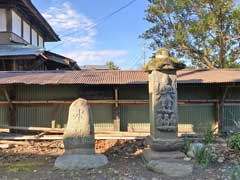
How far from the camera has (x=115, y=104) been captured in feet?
42.8

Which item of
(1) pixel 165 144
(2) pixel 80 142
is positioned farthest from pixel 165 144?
(2) pixel 80 142

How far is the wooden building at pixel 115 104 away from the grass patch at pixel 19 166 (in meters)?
3.59

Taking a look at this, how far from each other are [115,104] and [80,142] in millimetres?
3861

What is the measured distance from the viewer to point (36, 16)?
21.3 meters

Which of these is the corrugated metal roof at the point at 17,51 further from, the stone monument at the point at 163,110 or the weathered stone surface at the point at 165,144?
the weathered stone surface at the point at 165,144

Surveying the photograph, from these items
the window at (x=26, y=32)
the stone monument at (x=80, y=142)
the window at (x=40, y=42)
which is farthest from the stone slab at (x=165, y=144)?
the window at (x=40, y=42)

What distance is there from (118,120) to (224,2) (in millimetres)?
12112

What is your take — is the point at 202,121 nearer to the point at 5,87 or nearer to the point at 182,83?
the point at 182,83

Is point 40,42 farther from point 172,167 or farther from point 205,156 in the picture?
point 172,167

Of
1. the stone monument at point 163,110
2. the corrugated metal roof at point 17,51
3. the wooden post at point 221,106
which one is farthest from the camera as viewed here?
the corrugated metal roof at point 17,51

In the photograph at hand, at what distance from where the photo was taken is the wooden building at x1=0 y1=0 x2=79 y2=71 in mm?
15891

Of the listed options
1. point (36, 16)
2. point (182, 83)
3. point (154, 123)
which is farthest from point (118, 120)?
point (36, 16)

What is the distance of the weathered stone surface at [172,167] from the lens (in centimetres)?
829

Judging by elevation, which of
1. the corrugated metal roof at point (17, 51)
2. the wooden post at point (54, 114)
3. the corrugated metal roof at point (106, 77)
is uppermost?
the corrugated metal roof at point (17, 51)
